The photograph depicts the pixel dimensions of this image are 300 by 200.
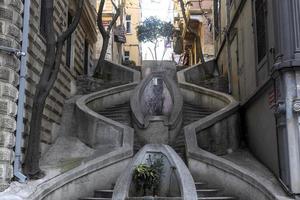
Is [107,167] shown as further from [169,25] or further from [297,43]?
[169,25]

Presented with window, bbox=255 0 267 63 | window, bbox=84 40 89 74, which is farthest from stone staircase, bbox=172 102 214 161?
window, bbox=84 40 89 74

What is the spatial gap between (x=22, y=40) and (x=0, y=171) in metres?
3.09

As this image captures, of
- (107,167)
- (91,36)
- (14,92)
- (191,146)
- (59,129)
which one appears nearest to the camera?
(14,92)

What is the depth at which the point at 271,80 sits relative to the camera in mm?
10391

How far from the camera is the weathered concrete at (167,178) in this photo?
27.2ft

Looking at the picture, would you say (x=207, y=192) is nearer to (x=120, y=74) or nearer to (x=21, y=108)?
(x=21, y=108)

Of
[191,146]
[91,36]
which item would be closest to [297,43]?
[191,146]

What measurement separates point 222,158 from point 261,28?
4067mm

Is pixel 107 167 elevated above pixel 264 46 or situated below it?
below

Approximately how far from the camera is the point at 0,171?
9180 mm

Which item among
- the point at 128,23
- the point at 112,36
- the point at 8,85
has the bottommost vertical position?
the point at 8,85

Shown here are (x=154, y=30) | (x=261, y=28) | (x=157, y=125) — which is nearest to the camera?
(x=261, y=28)

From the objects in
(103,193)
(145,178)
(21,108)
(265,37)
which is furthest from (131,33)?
(145,178)

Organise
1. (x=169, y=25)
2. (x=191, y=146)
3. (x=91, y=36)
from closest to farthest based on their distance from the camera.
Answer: (x=191, y=146)
(x=91, y=36)
(x=169, y=25)
